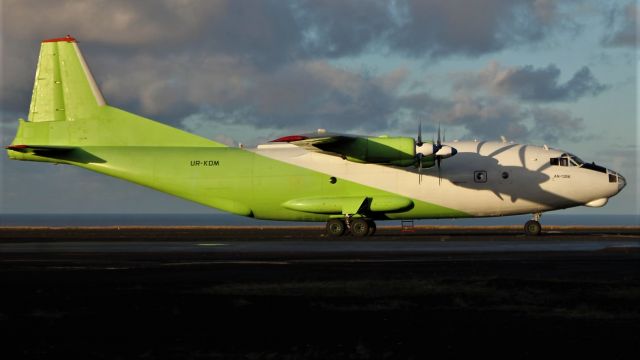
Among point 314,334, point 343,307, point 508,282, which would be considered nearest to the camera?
point 314,334

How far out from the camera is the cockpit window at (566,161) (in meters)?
40.0

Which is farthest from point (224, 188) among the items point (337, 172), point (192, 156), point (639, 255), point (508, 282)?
point (508, 282)

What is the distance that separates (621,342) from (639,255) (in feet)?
53.7

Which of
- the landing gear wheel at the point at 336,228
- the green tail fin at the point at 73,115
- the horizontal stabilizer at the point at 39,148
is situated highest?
the green tail fin at the point at 73,115

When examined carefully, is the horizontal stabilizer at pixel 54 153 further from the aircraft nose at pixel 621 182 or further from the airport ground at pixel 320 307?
the aircraft nose at pixel 621 182

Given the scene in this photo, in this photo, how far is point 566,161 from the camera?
40.1 meters

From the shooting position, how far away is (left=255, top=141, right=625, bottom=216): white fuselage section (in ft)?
129

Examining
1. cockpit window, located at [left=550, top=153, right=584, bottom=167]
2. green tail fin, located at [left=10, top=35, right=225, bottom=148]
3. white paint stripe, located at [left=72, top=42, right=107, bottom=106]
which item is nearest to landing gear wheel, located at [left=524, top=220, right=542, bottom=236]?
cockpit window, located at [left=550, top=153, right=584, bottom=167]

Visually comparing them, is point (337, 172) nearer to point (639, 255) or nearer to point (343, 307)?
point (639, 255)

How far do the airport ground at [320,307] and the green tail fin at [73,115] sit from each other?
18410 millimetres

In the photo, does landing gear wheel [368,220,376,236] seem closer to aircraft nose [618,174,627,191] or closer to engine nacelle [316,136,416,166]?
engine nacelle [316,136,416,166]

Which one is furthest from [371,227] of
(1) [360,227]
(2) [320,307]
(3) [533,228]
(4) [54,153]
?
(2) [320,307]

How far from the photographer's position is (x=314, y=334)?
10547 millimetres

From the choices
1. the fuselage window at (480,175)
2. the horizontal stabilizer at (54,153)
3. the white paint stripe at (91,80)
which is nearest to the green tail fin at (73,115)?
the white paint stripe at (91,80)
